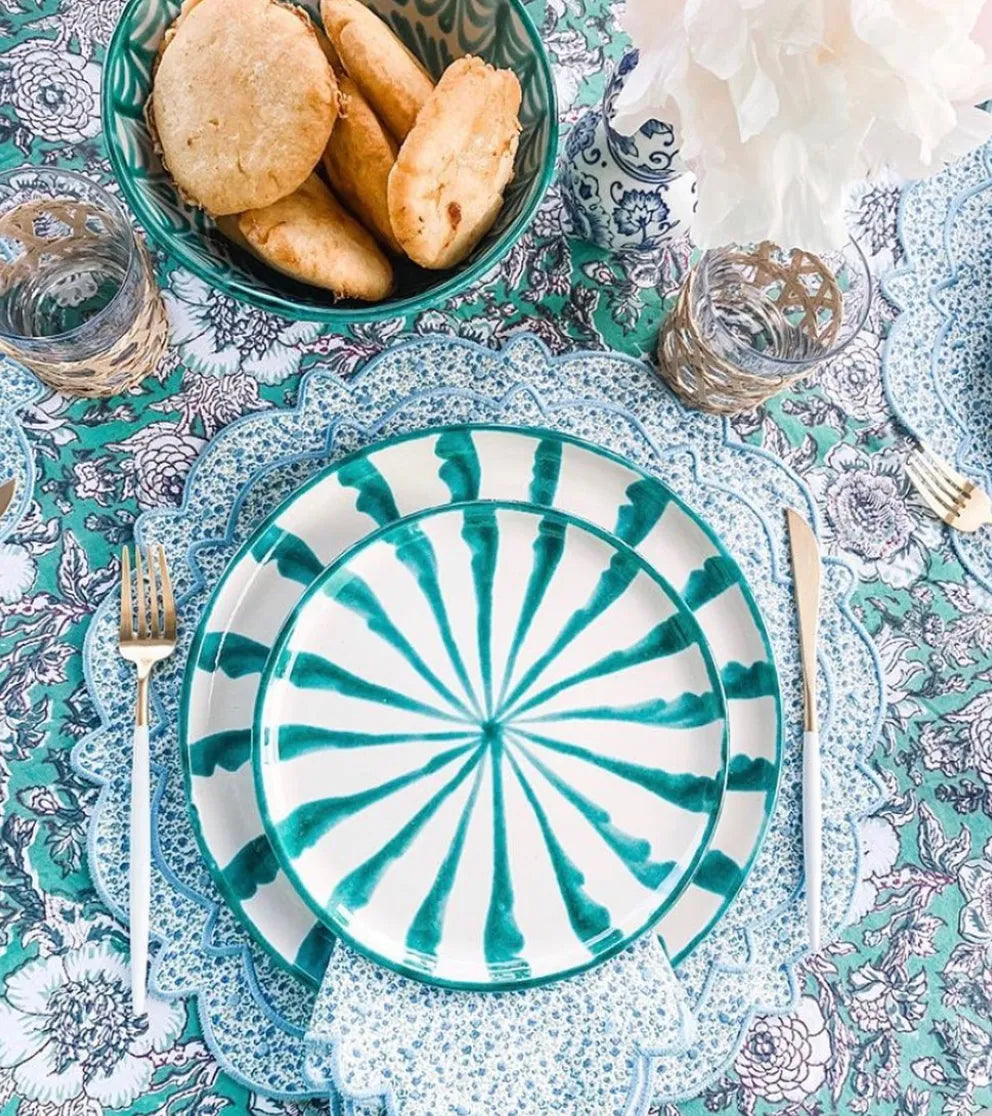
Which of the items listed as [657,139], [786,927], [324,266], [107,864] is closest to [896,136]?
[657,139]

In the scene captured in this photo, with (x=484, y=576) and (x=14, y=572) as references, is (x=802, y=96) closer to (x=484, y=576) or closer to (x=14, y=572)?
(x=484, y=576)

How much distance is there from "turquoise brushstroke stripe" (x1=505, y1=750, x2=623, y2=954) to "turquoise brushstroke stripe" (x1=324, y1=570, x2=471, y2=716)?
2.4 inches

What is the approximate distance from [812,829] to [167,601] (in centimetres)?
49

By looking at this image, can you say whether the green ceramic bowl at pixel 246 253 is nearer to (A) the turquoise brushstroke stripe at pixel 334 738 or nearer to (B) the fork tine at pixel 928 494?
(A) the turquoise brushstroke stripe at pixel 334 738

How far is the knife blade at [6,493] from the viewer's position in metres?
0.72

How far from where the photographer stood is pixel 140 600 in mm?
706

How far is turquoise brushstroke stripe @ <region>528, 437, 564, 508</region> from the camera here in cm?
72

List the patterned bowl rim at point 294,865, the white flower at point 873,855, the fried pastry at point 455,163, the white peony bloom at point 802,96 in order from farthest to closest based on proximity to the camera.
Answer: the white flower at point 873,855, the patterned bowl rim at point 294,865, the fried pastry at point 455,163, the white peony bloom at point 802,96

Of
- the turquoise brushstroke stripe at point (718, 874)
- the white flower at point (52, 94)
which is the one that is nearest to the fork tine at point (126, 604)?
the white flower at point (52, 94)

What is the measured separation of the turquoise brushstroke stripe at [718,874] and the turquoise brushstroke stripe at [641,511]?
0.23m

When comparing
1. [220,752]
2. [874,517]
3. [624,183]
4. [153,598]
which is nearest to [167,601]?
[153,598]

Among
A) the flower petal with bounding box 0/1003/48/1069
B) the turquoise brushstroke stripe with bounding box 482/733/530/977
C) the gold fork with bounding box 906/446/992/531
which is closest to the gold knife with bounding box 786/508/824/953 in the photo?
the gold fork with bounding box 906/446/992/531

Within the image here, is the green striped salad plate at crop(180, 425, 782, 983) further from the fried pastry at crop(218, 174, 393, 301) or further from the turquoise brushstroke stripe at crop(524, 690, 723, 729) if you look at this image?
the fried pastry at crop(218, 174, 393, 301)

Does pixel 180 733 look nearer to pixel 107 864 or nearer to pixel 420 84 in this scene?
pixel 107 864
